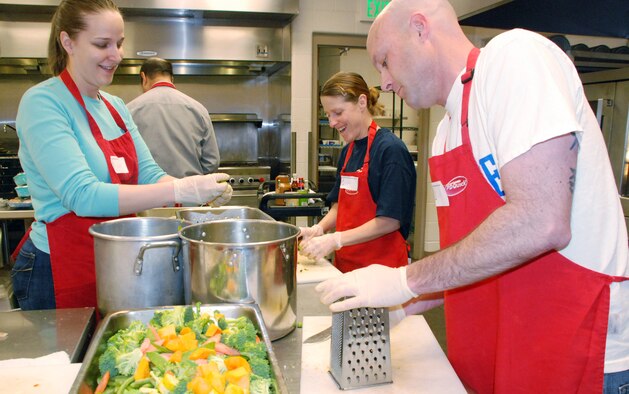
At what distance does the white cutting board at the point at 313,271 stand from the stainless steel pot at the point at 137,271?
63 centimetres

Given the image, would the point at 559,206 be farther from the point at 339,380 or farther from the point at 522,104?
the point at 339,380

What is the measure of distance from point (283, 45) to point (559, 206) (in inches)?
154

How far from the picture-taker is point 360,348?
105cm

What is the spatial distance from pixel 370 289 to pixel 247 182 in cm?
355

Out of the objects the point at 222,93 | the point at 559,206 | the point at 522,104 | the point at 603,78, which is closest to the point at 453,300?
the point at 559,206

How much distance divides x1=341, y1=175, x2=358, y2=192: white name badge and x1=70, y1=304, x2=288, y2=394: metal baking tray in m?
1.31

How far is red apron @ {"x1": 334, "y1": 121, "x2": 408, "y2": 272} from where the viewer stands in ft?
7.43

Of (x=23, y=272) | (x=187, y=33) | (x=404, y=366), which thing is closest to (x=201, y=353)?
(x=404, y=366)

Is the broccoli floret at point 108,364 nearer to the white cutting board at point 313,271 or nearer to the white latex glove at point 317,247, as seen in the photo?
the white cutting board at point 313,271

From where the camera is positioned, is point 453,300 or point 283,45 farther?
point 283,45

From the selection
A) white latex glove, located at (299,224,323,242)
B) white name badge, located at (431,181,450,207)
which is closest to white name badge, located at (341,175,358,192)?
white latex glove, located at (299,224,323,242)

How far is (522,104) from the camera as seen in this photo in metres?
0.90

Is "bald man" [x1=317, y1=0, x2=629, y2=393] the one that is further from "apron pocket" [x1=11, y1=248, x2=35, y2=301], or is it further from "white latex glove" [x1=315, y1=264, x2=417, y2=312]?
"apron pocket" [x1=11, y1=248, x2=35, y2=301]

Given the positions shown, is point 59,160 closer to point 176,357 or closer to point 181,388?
point 176,357
